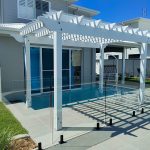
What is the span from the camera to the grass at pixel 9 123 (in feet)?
20.2

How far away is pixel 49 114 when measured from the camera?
26.9 ft

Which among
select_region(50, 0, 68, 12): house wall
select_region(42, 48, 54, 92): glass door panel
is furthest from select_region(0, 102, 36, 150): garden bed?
select_region(50, 0, 68, 12): house wall

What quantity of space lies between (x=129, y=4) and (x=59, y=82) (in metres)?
21.4

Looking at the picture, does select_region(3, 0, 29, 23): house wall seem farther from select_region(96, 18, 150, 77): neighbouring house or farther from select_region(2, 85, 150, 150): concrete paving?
select_region(96, 18, 150, 77): neighbouring house

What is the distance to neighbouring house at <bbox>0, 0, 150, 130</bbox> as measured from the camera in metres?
6.47

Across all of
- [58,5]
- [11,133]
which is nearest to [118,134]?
[11,133]

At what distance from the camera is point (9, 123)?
6973 mm

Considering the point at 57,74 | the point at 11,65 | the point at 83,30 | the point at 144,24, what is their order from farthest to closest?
the point at 144,24 < the point at 11,65 < the point at 83,30 < the point at 57,74

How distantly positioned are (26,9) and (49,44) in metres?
3.37

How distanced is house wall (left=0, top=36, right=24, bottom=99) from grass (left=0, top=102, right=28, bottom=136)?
2979 millimetres

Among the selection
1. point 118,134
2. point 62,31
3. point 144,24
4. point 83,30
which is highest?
point 144,24

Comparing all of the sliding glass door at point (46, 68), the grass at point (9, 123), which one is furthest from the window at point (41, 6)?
the grass at point (9, 123)

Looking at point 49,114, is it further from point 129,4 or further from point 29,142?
point 129,4

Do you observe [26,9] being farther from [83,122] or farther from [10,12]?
[83,122]
